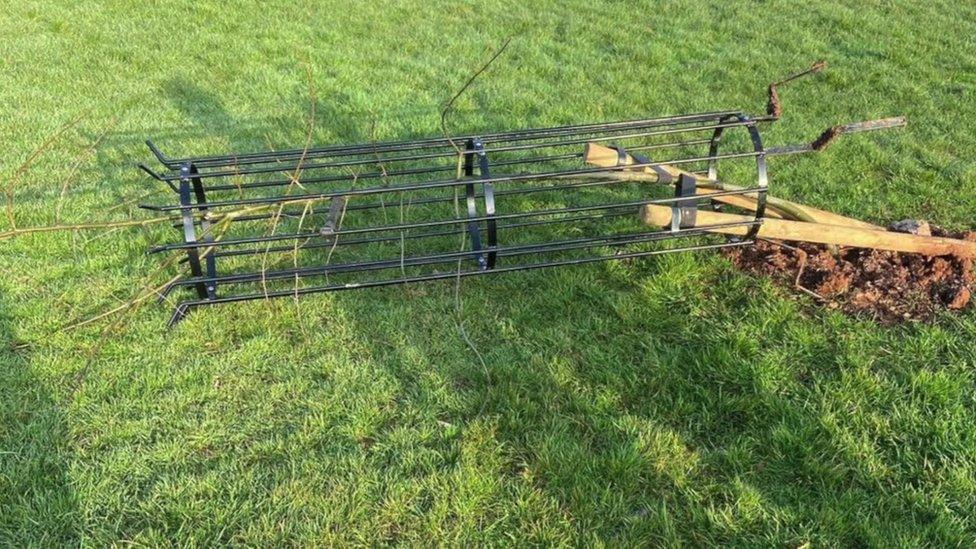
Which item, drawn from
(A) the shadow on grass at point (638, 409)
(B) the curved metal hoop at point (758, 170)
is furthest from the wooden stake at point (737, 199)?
(A) the shadow on grass at point (638, 409)

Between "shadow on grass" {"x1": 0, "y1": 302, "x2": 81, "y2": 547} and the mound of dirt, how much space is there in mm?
3586

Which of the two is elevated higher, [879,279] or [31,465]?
[879,279]

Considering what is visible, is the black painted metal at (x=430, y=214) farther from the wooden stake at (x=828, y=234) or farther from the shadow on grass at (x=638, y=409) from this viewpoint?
the shadow on grass at (x=638, y=409)

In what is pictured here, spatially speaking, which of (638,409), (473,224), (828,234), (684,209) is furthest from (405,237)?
(828,234)

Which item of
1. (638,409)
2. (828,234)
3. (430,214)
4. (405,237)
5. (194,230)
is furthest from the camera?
(430,214)

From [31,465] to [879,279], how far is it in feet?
13.8

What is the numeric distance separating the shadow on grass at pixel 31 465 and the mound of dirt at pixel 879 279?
3.59 meters

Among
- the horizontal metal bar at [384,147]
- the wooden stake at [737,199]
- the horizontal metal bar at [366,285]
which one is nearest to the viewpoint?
the horizontal metal bar at [366,285]

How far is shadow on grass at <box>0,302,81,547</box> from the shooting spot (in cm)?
243

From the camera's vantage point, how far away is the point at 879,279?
11.6 ft

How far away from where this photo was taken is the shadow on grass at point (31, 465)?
243cm

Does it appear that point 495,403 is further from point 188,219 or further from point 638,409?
point 188,219

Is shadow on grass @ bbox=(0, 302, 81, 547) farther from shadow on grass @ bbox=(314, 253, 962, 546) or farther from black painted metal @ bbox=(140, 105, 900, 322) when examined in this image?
shadow on grass @ bbox=(314, 253, 962, 546)

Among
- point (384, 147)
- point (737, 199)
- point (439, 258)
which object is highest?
point (384, 147)
